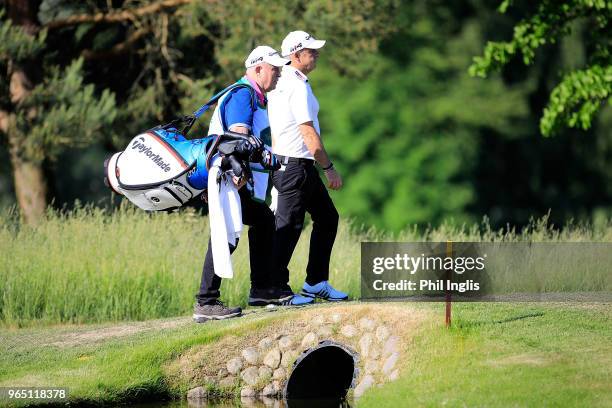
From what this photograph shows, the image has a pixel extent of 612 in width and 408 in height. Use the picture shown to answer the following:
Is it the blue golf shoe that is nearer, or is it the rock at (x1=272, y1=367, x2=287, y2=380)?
the rock at (x1=272, y1=367, x2=287, y2=380)

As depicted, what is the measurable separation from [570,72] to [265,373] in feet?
22.9

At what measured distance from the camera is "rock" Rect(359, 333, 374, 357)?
368 inches

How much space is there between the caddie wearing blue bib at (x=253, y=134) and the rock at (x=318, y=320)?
1.98ft

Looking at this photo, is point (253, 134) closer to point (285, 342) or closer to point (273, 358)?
point (285, 342)

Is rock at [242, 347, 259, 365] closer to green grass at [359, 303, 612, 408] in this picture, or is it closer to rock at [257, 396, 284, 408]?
rock at [257, 396, 284, 408]

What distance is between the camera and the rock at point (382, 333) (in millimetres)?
9242

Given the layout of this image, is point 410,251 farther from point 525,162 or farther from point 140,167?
point 525,162

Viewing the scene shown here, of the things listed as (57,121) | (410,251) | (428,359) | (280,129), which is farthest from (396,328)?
(57,121)

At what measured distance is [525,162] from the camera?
36000 mm

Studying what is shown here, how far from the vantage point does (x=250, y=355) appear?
938 centimetres

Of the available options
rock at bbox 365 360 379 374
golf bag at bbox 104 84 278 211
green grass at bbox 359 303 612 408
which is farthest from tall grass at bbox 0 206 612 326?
green grass at bbox 359 303 612 408

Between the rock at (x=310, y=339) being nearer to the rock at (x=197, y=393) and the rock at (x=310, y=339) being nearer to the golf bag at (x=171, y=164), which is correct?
the rock at (x=197, y=393)

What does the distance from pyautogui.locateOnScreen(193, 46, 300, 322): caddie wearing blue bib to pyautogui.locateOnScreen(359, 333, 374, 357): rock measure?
99 cm

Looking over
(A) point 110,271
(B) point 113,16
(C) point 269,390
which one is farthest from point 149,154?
(B) point 113,16
